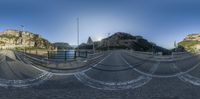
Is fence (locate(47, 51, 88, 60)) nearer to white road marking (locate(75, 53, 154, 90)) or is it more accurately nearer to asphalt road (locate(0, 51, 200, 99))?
white road marking (locate(75, 53, 154, 90))

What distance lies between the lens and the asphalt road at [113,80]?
154 ft

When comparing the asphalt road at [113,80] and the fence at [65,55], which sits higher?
the fence at [65,55]

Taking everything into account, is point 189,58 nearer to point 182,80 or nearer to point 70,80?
point 182,80

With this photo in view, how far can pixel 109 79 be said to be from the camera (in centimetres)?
6062

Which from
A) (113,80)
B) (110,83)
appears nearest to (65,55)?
(113,80)

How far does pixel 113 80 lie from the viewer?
60.7 meters

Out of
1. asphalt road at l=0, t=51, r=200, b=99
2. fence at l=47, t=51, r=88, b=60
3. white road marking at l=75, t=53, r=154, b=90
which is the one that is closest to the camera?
asphalt road at l=0, t=51, r=200, b=99

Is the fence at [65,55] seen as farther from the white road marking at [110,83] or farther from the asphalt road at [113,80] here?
the asphalt road at [113,80]

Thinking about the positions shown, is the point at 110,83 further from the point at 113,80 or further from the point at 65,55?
the point at 65,55

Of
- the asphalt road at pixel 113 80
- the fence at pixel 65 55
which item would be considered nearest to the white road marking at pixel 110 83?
the asphalt road at pixel 113 80

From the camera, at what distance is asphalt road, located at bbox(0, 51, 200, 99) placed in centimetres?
4703

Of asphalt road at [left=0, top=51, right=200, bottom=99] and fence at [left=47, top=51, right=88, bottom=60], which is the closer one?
asphalt road at [left=0, top=51, right=200, bottom=99]

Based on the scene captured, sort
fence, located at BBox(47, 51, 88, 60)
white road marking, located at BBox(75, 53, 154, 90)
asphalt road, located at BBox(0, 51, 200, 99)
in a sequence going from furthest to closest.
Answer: fence, located at BBox(47, 51, 88, 60) < white road marking, located at BBox(75, 53, 154, 90) < asphalt road, located at BBox(0, 51, 200, 99)

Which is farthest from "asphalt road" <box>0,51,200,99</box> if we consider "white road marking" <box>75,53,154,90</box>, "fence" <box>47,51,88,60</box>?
"fence" <box>47,51,88,60</box>
